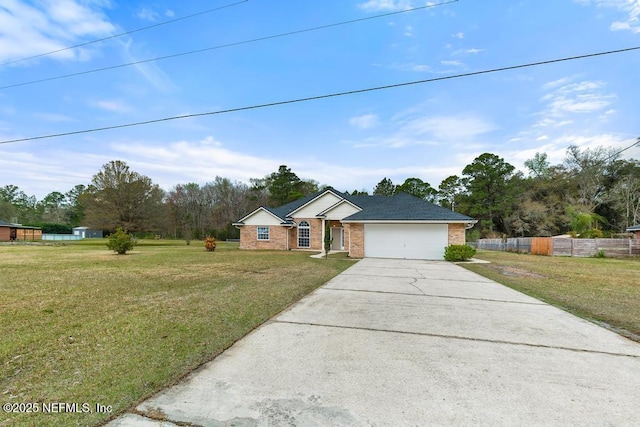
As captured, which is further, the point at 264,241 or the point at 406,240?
the point at 264,241

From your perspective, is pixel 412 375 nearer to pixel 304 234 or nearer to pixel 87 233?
pixel 304 234

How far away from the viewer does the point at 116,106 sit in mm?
12906

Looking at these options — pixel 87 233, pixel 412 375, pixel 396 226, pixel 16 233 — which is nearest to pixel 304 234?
pixel 396 226

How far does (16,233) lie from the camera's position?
132 ft

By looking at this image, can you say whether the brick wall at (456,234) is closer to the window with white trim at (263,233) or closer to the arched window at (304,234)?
the arched window at (304,234)

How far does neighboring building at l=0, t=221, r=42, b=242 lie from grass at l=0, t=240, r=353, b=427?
43.2m

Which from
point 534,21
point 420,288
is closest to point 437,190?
point 534,21

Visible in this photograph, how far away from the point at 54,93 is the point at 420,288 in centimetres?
1649

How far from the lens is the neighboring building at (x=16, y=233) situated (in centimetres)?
3794

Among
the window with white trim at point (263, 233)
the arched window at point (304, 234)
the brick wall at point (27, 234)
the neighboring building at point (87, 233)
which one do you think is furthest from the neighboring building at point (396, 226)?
the neighboring building at point (87, 233)

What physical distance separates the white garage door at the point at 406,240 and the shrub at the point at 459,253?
0.77 meters

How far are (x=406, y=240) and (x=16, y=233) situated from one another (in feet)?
172

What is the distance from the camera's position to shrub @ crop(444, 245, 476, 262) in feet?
50.8

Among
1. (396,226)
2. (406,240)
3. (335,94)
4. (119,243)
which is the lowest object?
(119,243)
